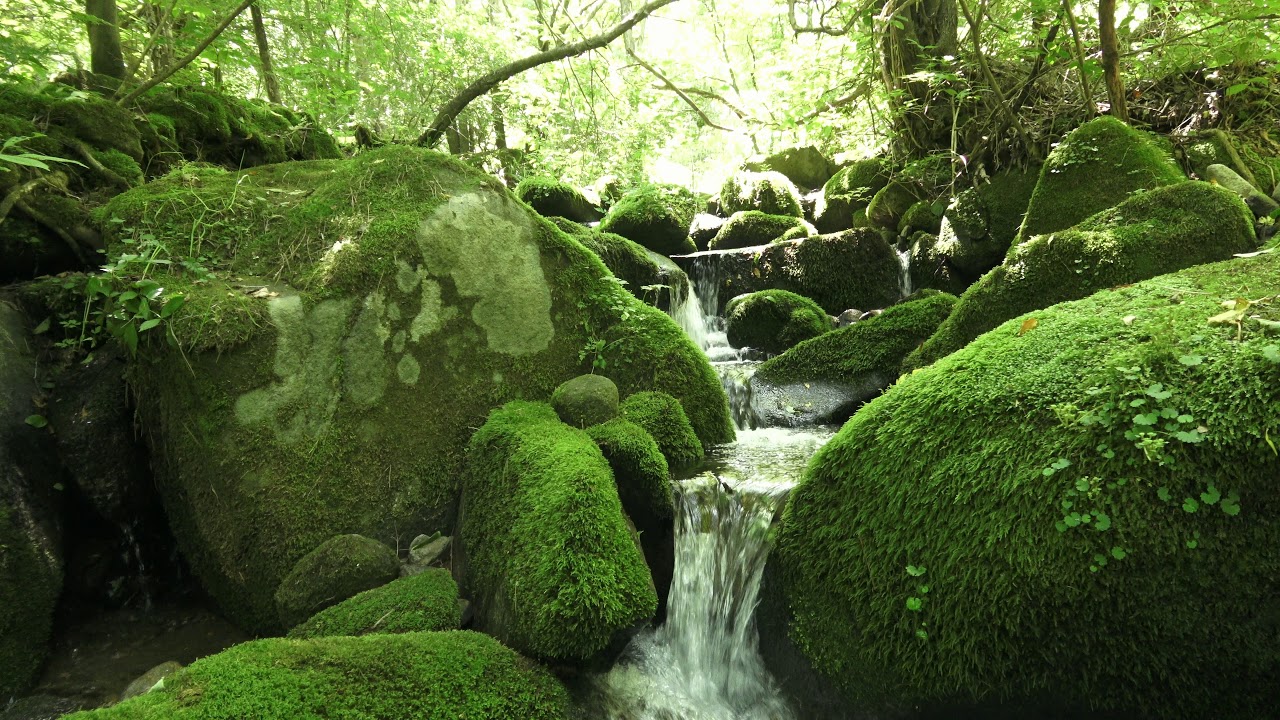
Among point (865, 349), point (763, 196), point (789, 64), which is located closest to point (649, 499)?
point (865, 349)

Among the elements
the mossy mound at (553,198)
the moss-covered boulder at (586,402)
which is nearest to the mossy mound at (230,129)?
the moss-covered boulder at (586,402)

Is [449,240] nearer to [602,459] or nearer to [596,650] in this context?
[602,459]

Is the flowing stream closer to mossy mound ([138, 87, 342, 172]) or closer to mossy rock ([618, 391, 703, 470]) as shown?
mossy rock ([618, 391, 703, 470])

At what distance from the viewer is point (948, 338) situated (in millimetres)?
5020

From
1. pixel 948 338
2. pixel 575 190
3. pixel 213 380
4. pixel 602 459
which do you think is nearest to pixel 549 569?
pixel 602 459

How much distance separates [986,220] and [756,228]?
3992 mm

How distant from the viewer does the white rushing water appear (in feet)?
9.60

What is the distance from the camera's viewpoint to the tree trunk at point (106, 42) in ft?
14.6

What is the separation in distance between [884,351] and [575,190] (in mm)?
6963

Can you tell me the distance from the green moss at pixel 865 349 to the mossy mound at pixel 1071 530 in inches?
105

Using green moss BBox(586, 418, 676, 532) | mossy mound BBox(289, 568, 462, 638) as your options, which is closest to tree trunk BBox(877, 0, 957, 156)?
green moss BBox(586, 418, 676, 532)

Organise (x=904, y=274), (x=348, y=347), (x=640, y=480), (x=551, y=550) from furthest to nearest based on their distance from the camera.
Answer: (x=904, y=274) < (x=348, y=347) < (x=640, y=480) < (x=551, y=550)

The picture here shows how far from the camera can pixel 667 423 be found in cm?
402

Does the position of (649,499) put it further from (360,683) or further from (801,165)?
(801,165)
